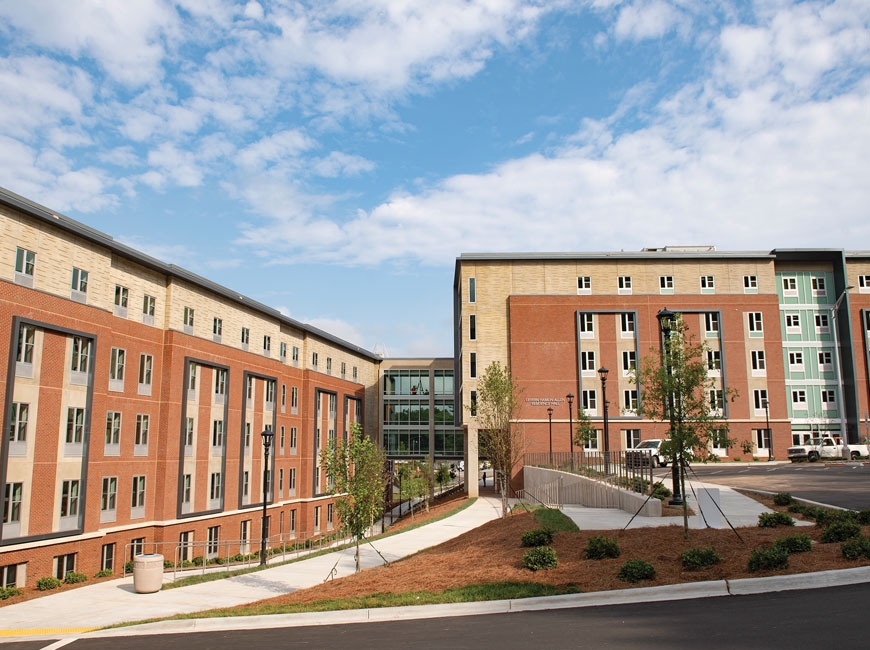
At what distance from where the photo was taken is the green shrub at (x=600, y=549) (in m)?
13.9

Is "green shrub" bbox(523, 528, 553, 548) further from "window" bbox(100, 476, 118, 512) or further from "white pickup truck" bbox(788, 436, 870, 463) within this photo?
"white pickup truck" bbox(788, 436, 870, 463)

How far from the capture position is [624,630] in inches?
384

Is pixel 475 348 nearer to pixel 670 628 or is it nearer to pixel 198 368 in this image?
pixel 198 368

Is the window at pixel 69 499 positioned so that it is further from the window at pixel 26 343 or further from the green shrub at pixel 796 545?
the green shrub at pixel 796 545

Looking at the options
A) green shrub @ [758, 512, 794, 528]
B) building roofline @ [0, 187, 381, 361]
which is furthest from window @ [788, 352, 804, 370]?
Result: green shrub @ [758, 512, 794, 528]

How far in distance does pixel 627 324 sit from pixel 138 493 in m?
38.9

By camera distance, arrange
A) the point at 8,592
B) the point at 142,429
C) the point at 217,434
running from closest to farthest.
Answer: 1. the point at 8,592
2. the point at 142,429
3. the point at 217,434

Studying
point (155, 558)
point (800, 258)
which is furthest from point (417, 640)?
point (800, 258)

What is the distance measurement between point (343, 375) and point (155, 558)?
153 ft

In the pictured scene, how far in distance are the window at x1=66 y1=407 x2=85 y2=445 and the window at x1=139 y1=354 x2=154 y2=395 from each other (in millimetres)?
4756

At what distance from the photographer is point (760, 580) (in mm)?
11312

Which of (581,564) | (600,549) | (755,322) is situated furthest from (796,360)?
(581,564)

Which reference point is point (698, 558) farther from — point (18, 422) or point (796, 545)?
point (18, 422)

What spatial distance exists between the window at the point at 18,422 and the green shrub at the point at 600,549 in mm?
23432
